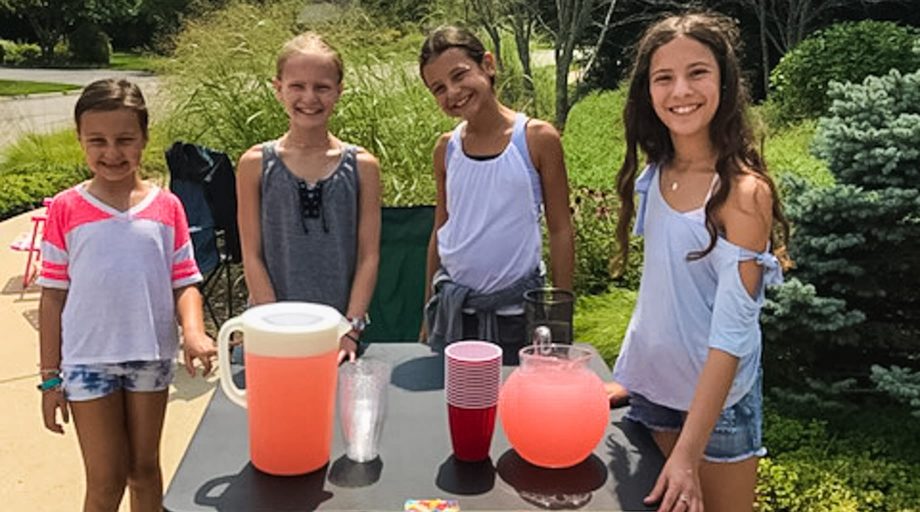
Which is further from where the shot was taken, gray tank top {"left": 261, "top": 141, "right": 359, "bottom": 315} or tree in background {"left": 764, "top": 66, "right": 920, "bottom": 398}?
tree in background {"left": 764, "top": 66, "right": 920, "bottom": 398}

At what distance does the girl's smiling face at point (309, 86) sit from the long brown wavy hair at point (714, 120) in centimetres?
75

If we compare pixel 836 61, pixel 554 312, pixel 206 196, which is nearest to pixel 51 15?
pixel 836 61

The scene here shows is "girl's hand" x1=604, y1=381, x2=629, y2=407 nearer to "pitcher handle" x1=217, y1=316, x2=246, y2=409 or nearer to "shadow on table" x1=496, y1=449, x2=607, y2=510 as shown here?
"shadow on table" x1=496, y1=449, x2=607, y2=510

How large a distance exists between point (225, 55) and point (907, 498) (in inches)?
185

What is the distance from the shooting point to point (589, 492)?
1.46 metres

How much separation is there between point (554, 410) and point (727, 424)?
0.39 meters

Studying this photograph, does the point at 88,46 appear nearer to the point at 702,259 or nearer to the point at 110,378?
the point at 110,378

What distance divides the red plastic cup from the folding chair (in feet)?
9.77

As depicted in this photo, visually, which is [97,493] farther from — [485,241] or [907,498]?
[907,498]

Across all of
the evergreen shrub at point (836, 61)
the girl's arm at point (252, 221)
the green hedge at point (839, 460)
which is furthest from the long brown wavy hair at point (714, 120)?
the evergreen shrub at point (836, 61)

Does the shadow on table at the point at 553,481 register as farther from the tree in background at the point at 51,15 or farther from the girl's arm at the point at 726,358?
the tree in background at the point at 51,15

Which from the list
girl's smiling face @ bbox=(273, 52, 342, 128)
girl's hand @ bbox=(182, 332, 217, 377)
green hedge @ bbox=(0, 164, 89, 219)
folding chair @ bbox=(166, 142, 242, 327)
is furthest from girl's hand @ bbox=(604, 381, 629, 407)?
green hedge @ bbox=(0, 164, 89, 219)

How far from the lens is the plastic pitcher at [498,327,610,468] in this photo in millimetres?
1478

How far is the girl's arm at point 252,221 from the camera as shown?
7.35 feet
